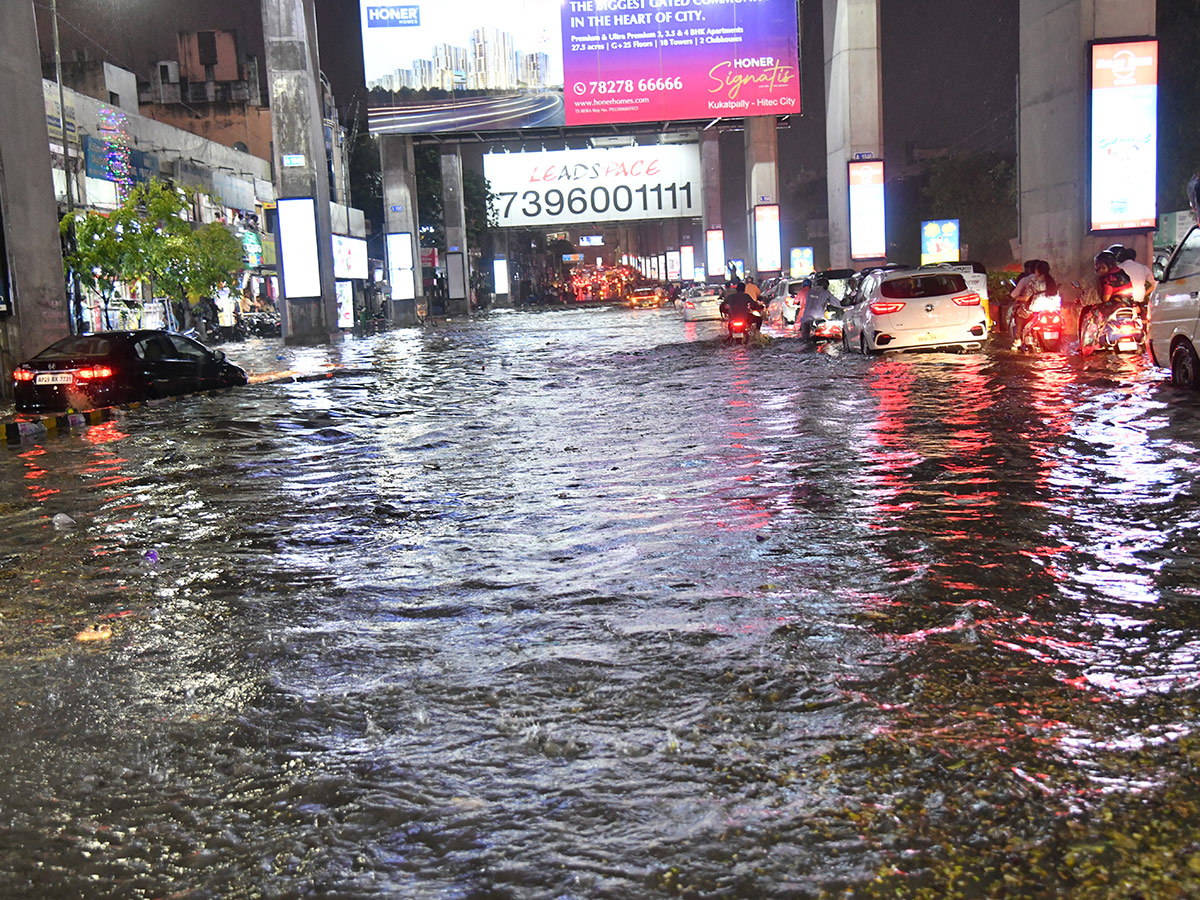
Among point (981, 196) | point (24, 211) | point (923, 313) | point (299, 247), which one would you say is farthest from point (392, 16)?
point (981, 196)

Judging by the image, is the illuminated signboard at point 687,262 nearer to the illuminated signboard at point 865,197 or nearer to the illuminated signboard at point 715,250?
the illuminated signboard at point 715,250

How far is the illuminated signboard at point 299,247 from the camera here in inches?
1538

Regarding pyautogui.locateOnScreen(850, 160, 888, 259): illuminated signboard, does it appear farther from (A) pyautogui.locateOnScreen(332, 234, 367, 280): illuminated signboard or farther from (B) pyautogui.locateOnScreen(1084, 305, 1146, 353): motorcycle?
(A) pyautogui.locateOnScreen(332, 234, 367, 280): illuminated signboard

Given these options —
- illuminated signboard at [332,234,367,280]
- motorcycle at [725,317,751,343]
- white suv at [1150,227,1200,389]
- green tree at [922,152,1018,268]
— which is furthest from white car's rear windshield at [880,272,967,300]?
green tree at [922,152,1018,268]

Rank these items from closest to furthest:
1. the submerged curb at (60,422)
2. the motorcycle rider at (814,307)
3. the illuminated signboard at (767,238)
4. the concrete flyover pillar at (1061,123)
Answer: the submerged curb at (60,422)
the concrete flyover pillar at (1061,123)
the motorcycle rider at (814,307)
the illuminated signboard at (767,238)

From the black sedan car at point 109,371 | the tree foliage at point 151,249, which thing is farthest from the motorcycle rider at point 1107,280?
the tree foliage at point 151,249

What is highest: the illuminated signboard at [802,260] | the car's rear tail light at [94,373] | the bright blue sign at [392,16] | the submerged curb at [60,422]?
the bright blue sign at [392,16]

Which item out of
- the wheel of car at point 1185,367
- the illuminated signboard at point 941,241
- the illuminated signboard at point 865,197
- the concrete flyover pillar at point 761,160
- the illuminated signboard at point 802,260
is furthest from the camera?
the illuminated signboard at point 802,260

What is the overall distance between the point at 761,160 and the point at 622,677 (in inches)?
1913

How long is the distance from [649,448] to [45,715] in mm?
7360

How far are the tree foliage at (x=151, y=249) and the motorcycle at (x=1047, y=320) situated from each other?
2933 centimetres

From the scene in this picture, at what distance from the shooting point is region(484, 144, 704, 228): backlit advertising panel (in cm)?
6719

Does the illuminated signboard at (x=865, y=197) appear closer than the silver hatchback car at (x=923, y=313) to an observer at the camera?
No

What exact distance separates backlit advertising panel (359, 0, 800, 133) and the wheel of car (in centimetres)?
2993
